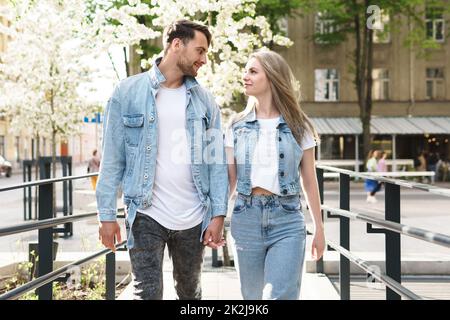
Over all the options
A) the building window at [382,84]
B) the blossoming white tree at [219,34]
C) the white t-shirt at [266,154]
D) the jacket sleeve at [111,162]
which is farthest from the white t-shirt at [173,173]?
the building window at [382,84]

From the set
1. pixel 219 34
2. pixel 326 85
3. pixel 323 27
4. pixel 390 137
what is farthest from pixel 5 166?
pixel 219 34

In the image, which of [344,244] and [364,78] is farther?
[364,78]

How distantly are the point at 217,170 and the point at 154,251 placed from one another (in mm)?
546

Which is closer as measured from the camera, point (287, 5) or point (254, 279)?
point (254, 279)

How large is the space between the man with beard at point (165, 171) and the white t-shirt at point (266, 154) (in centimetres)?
22

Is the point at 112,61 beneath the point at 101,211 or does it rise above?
above

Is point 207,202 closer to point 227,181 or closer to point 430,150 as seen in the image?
point 227,181

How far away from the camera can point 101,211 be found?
10.7 ft

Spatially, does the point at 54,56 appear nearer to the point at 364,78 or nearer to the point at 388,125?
the point at 364,78

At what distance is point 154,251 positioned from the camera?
3193 millimetres

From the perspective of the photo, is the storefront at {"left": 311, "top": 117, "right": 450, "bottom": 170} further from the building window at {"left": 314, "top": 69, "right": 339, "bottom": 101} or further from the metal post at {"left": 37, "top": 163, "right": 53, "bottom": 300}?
the metal post at {"left": 37, "top": 163, "right": 53, "bottom": 300}

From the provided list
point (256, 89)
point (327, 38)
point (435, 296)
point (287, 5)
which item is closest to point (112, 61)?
point (287, 5)

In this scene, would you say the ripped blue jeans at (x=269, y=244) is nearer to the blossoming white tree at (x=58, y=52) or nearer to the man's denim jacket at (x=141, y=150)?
the man's denim jacket at (x=141, y=150)

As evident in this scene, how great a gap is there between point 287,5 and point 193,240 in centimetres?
2861
